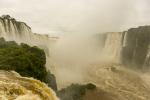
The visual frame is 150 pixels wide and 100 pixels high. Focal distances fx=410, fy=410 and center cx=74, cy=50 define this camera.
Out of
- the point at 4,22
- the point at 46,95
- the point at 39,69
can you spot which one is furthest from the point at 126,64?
the point at 46,95

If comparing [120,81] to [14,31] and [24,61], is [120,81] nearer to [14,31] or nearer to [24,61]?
[14,31]

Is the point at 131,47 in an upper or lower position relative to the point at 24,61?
lower

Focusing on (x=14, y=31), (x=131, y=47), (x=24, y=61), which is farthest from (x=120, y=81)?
(x=24, y=61)

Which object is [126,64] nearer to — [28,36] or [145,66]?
→ [145,66]

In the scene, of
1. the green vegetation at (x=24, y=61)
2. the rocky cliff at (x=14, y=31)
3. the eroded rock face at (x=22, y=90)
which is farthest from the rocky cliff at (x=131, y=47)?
the eroded rock face at (x=22, y=90)

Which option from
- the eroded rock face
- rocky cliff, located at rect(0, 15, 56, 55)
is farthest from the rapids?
the eroded rock face

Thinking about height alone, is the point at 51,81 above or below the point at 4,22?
below
